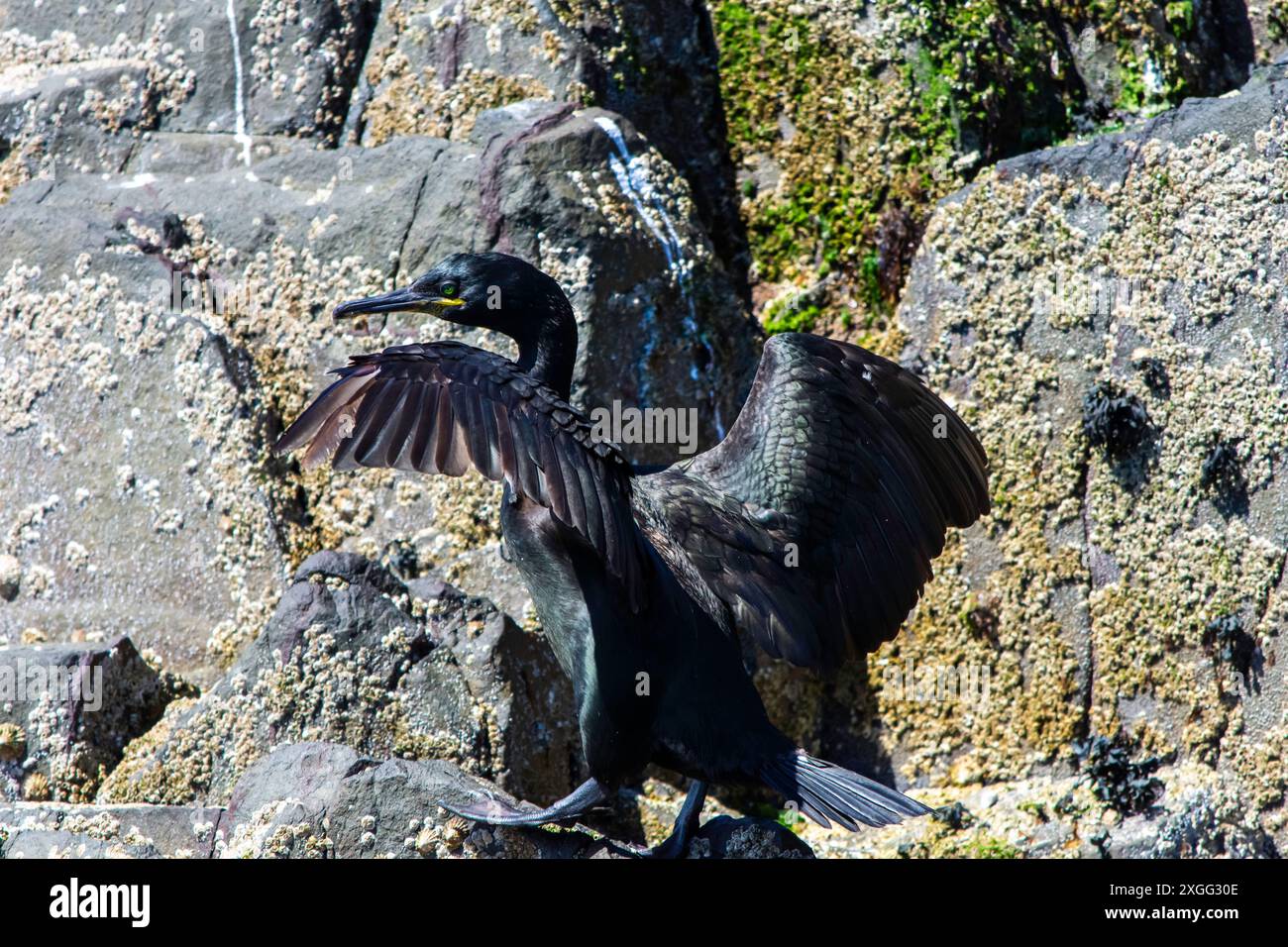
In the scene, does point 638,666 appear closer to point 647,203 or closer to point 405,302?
point 405,302

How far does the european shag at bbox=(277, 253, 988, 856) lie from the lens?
4.24 m

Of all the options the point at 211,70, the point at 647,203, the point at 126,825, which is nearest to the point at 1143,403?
the point at 647,203

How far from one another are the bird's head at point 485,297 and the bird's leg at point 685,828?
1492 mm

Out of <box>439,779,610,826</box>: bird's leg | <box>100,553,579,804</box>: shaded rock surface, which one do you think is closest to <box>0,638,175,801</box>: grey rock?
<box>100,553,579,804</box>: shaded rock surface

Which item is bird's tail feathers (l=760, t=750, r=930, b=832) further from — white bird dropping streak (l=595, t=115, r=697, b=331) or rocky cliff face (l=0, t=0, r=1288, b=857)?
white bird dropping streak (l=595, t=115, r=697, b=331)

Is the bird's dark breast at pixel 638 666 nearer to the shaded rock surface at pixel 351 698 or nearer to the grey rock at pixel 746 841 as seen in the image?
the grey rock at pixel 746 841

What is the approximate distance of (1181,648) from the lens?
6195 mm

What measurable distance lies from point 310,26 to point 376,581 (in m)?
3.52

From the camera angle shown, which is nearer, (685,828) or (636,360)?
(685,828)

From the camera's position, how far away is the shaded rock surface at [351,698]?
5734mm

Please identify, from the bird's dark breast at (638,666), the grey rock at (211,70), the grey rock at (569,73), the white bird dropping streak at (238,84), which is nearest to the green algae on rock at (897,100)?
the grey rock at (569,73)

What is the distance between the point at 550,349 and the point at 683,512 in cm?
66

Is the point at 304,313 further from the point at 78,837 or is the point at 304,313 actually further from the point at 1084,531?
the point at 1084,531

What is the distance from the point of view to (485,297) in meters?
4.93
